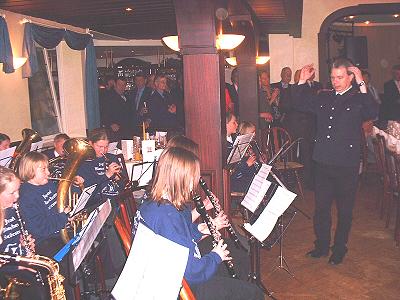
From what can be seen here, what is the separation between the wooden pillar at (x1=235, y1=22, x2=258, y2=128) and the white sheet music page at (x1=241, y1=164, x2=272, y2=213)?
12.4 feet

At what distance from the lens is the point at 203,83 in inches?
155

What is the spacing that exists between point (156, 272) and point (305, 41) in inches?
298

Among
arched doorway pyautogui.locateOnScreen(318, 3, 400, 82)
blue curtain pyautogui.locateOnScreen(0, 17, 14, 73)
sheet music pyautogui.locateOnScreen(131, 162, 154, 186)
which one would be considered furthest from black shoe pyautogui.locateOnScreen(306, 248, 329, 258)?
arched doorway pyautogui.locateOnScreen(318, 3, 400, 82)

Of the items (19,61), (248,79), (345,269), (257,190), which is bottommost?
(345,269)

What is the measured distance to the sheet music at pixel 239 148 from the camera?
14.4ft

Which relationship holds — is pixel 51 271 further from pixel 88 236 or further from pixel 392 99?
pixel 392 99

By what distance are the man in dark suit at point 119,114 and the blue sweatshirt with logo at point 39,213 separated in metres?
4.68

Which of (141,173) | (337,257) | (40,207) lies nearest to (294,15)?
(337,257)

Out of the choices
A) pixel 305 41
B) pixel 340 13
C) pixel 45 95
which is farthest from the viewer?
pixel 305 41

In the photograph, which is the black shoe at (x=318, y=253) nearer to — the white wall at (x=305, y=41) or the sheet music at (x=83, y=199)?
the sheet music at (x=83, y=199)

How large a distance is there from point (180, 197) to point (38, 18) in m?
5.33

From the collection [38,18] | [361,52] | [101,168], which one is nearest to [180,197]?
[101,168]

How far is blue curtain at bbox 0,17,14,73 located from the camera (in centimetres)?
566

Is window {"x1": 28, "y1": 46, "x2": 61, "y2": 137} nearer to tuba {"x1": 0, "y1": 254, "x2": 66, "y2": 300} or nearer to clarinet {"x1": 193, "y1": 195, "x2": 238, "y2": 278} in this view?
clarinet {"x1": 193, "y1": 195, "x2": 238, "y2": 278}
